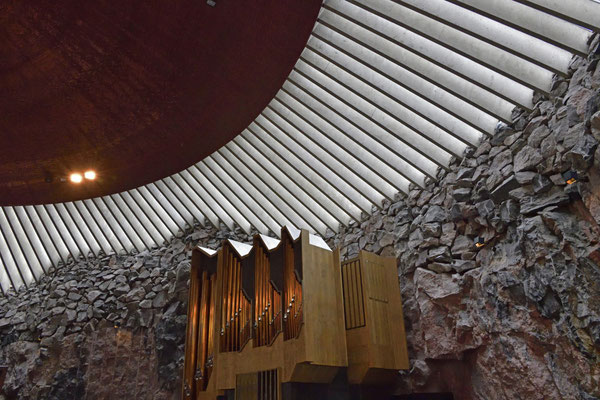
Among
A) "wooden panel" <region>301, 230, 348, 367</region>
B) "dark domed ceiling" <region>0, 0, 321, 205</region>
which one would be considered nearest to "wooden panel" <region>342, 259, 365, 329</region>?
"wooden panel" <region>301, 230, 348, 367</region>

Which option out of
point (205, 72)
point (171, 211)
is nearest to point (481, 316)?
point (205, 72)

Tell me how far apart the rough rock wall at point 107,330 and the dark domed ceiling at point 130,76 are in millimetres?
3219

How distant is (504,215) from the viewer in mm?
4688

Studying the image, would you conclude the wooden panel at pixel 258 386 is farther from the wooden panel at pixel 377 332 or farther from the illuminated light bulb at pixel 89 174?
the illuminated light bulb at pixel 89 174

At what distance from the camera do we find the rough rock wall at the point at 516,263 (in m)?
3.82

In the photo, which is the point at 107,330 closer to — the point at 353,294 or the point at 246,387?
the point at 246,387

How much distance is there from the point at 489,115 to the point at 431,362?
9.06 feet

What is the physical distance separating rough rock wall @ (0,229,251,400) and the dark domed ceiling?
127 inches

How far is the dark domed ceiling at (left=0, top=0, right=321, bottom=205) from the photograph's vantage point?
4.21 meters

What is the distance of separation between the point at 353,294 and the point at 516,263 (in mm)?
1870

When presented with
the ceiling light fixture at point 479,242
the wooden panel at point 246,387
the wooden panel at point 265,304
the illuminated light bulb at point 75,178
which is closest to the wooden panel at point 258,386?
the wooden panel at point 246,387

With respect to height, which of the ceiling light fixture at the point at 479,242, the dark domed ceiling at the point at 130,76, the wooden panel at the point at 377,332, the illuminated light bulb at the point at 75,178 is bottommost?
the wooden panel at the point at 377,332

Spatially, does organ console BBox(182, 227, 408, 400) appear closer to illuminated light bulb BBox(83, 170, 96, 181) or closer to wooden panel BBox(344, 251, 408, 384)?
wooden panel BBox(344, 251, 408, 384)

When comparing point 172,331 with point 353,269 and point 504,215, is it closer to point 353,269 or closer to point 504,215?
point 353,269
